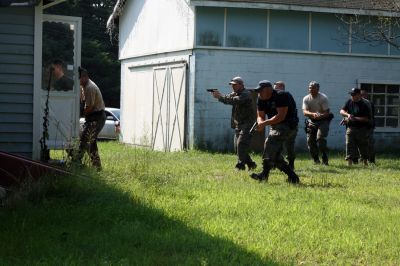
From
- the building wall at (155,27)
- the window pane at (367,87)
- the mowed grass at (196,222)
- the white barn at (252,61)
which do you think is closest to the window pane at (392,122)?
the white barn at (252,61)

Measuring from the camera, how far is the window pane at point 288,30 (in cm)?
1848

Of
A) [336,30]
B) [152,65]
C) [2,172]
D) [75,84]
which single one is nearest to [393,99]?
[336,30]

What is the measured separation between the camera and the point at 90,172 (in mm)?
8844

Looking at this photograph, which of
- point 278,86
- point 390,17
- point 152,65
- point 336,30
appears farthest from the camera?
point 152,65

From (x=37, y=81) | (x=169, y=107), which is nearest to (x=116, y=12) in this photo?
(x=169, y=107)

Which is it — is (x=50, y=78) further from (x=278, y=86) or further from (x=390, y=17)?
A: (x=390, y=17)

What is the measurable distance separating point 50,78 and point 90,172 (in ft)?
8.08

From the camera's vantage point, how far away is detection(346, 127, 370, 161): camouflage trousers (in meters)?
13.8

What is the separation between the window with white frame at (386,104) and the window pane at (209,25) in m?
5.12

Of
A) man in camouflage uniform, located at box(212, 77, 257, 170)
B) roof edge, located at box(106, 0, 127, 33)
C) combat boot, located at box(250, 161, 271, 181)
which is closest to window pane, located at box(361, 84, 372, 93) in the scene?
man in camouflage uniform, located at box(212, 77, 257, 170)

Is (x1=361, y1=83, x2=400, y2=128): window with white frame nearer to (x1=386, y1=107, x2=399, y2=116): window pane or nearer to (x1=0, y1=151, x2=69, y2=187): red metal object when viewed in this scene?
(x1=386, y1=107, x2=399, y2=116): window pane

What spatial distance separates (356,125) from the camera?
45.3 ft

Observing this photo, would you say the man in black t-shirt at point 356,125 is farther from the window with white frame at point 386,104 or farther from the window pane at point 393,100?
the window pane at point 393,100

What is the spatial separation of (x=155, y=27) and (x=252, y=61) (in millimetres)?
4351
